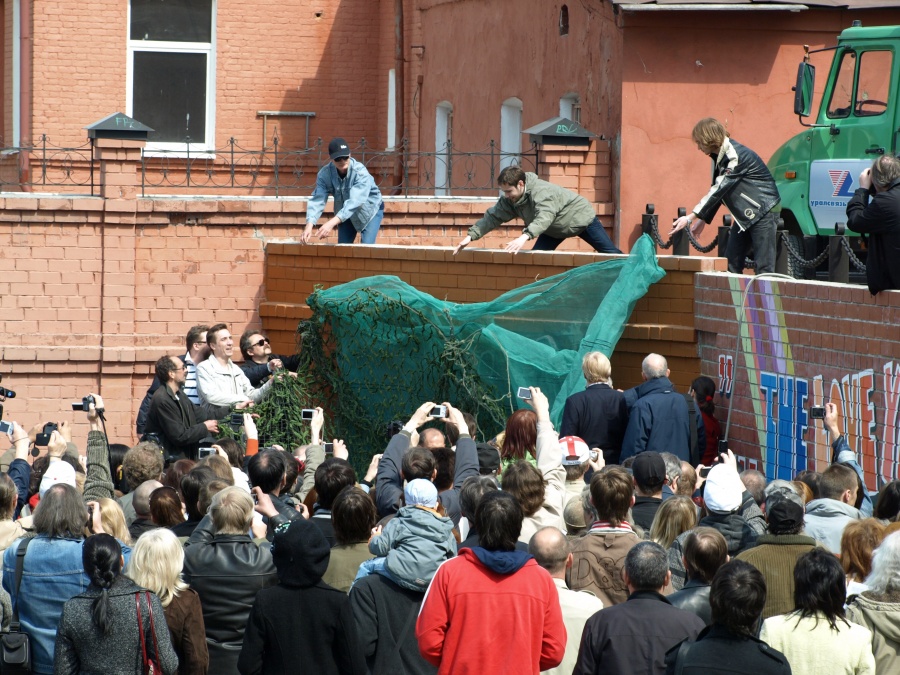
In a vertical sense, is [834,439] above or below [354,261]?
below

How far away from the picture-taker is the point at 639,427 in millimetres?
9078

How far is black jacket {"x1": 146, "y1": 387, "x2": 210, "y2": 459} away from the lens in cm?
1023

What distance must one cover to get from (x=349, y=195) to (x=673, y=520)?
23.5ft

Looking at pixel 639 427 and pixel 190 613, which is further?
pixel 639 427

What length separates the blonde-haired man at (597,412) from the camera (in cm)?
927

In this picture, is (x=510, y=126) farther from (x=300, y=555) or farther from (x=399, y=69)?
(x=300, y=555)

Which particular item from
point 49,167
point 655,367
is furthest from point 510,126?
point 655,367

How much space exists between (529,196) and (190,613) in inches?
259

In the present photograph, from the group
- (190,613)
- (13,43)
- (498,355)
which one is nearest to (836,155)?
(498,355)

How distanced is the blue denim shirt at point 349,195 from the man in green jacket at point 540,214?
1237 millimetres

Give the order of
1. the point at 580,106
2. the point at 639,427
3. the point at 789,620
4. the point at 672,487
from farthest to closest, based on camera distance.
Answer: the point at 580,106 → the point at 639,427 → the point at 672,487 → the point at 789,620

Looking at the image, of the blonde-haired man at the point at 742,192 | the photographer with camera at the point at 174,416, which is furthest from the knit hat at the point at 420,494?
the blonde-haired man at the point at 742,192

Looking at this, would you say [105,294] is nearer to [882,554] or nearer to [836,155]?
[836,155]

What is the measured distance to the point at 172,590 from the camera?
5406 mm
